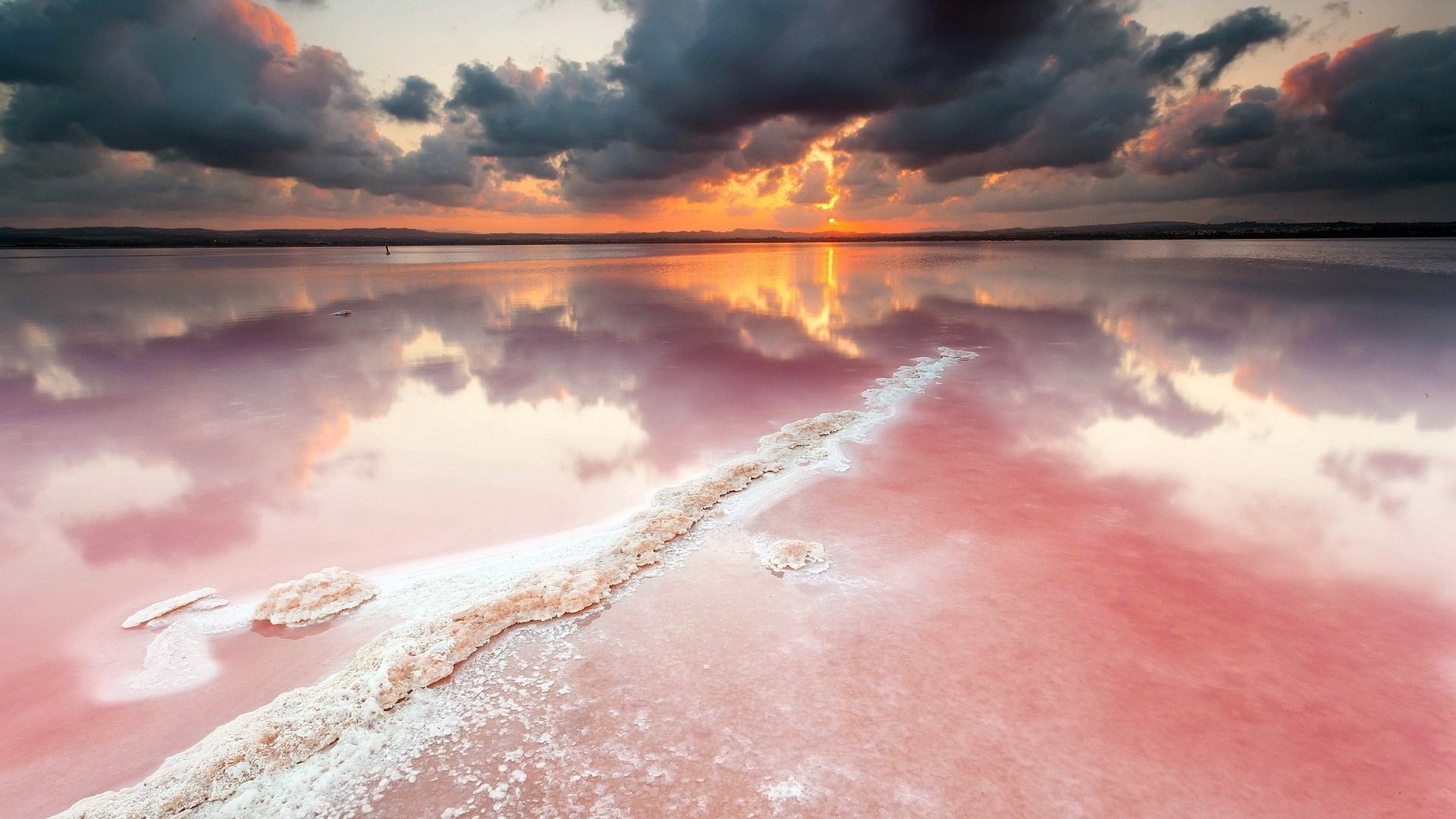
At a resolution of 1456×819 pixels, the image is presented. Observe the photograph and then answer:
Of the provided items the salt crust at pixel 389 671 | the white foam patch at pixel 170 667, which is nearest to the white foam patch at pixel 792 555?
the salt crust at pixel 389 671

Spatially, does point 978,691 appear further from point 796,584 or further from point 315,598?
point 315,598

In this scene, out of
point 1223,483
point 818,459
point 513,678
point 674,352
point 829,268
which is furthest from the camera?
point 829,268

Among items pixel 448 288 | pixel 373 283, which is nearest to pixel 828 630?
pixel 448 288

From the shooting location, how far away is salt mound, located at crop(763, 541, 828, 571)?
5.00 m

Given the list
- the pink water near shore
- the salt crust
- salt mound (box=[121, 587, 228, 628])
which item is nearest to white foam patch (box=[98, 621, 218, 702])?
salt mound (box=[121, 587, 228, 628])

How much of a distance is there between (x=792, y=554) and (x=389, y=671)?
9.79 feet

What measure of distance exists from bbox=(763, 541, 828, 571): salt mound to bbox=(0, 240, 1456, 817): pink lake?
153mm

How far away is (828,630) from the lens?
13.7ft

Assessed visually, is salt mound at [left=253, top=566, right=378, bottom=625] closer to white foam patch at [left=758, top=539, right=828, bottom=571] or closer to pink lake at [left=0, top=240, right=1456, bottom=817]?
pink lake at [left=0, top=240, right=1456, bottom=817]

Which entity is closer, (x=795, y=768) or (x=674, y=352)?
(x=795, y=768)

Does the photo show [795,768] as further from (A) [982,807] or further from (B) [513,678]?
(B) [513,678]

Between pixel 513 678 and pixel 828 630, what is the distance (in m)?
2.07

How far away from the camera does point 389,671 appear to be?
12.1 ft

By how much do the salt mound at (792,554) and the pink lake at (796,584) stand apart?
15 centimetres
